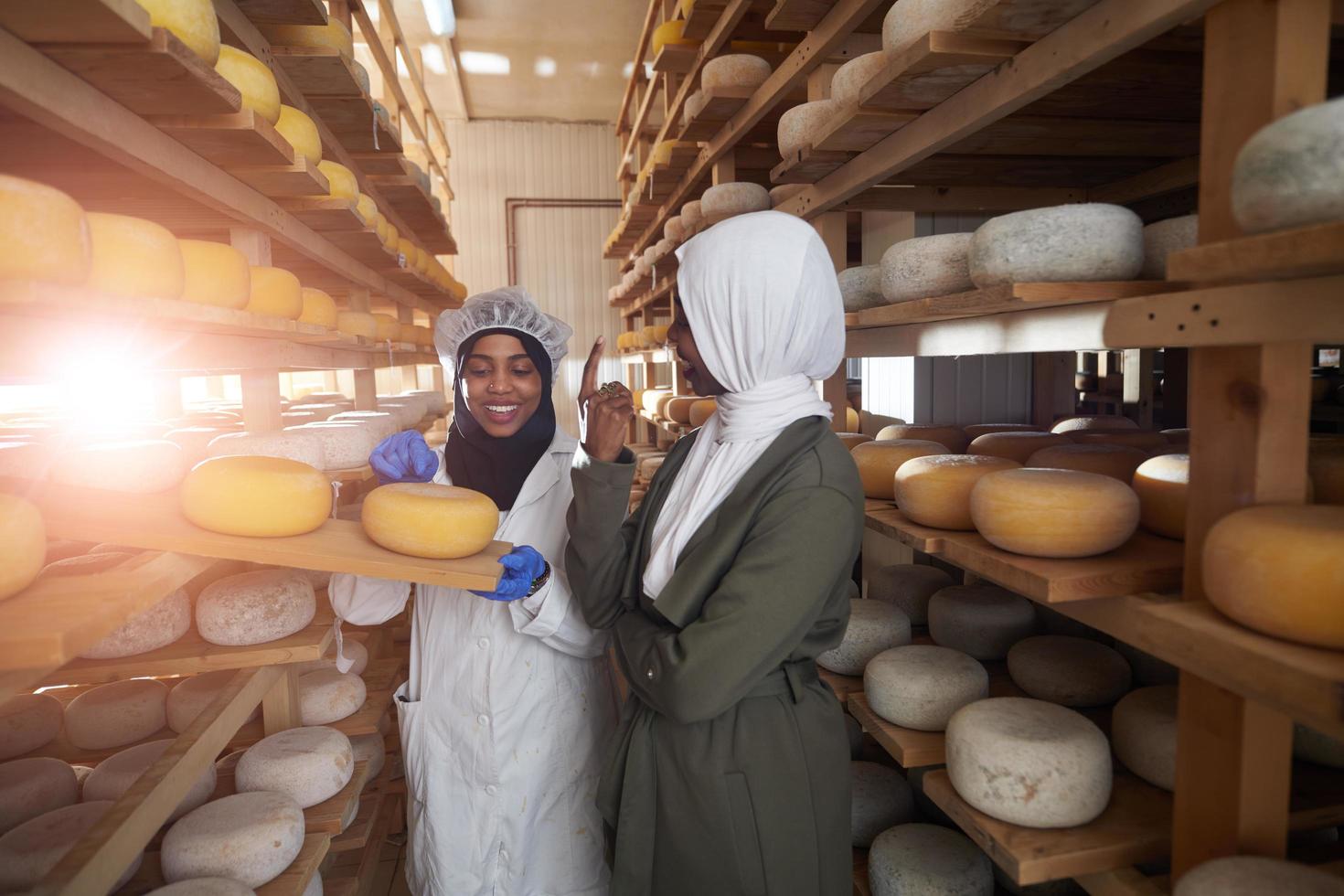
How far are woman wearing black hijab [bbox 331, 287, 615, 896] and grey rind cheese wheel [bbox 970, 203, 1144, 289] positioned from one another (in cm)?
107

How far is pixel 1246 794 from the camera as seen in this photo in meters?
1.00

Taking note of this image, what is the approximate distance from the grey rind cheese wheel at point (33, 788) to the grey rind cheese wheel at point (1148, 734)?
204cm

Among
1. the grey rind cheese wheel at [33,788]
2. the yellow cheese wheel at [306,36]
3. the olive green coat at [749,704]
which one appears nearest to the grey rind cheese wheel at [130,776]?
the grey rind cheese wheel at [33,788]

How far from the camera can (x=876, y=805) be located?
72.6 inches

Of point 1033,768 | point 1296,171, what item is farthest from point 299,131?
point 1033,768

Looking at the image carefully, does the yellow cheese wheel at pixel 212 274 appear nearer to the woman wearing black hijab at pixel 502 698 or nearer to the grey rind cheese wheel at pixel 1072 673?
the woman wearing black hijab at pixel 502 698

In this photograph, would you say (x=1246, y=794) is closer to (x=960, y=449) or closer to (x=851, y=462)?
(x=851, y=462)

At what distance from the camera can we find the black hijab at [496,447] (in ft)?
5.92

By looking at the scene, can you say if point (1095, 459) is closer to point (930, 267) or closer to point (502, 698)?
point (930, 267)

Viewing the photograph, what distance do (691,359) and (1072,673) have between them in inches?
42.3

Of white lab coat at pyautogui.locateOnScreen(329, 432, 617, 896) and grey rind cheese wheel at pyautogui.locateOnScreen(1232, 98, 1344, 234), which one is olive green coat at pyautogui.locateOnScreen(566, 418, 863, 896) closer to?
white lab coat at pyautogui.locateOnScreen(329, 432, 617, 896)

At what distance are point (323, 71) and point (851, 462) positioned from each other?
7.52 feet

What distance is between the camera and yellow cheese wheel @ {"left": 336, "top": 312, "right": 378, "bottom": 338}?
279cm

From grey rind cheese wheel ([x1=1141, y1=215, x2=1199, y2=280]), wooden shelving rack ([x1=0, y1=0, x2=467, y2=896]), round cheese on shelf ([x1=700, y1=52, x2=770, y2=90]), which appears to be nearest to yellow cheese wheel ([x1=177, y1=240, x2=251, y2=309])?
wooden shelving rack ([x1=0, y1=0, x2=467, y2=896])
